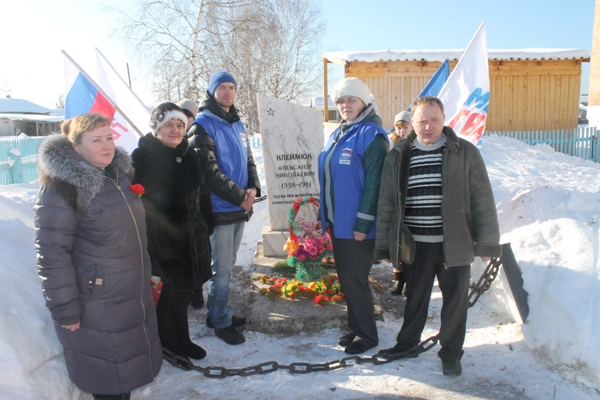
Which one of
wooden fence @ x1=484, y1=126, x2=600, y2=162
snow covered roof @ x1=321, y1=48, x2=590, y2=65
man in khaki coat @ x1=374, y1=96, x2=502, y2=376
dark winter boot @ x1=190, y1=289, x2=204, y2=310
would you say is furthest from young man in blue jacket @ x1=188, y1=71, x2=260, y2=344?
wooden fence @ x1=484, y1=126, x2=600, y2=162

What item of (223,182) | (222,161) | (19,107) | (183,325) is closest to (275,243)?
(222,161)

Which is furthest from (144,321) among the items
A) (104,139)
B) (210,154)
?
(210,154)

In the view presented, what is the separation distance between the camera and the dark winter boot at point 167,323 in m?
3.29

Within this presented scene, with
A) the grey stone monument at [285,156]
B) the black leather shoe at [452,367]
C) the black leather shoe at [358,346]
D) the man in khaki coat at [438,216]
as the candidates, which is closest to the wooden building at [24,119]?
the grey stone monument at [285,156]

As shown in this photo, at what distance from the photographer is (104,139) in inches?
101

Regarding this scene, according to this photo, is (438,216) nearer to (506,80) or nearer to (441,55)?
(441,55)

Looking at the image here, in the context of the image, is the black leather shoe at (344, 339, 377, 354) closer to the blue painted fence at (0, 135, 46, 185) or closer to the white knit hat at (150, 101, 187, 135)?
the white knit hat at (150, 101, 187, 135)

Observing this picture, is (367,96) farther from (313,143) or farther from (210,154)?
(313,143)

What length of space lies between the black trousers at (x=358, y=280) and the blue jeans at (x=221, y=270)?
2.99ft

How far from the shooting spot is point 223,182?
11.8 feet

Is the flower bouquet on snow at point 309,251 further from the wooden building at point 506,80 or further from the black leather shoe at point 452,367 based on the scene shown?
the wooden building at point 506,80

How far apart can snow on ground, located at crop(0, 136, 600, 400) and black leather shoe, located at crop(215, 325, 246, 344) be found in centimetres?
5

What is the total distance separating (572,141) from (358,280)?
14263 mm

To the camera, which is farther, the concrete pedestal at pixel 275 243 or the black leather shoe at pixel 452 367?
the concrete pedestal at pixel 275 243
